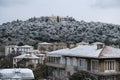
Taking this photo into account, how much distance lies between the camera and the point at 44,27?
19538 centimetres

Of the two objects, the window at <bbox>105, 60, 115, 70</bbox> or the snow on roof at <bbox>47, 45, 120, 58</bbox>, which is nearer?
the snow on roof at <bbox>47, 45, 120, 58</bbox>

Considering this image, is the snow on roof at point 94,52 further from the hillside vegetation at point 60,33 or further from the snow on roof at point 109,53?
the hillside vegetation at point 60,33

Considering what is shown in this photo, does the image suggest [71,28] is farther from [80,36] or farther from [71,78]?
[71,78]

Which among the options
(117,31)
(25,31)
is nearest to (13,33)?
(25,31)

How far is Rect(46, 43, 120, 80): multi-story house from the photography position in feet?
137

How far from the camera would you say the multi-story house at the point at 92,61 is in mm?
41656

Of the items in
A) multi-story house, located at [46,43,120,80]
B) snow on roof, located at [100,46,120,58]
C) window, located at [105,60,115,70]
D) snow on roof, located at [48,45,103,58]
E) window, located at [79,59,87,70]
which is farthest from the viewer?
window, located at [79,59,87,70]

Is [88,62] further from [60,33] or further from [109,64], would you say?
[60,33]

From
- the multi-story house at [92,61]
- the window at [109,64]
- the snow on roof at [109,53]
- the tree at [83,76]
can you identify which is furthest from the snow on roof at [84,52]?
the tree at [83,76]

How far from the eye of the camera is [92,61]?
43250 mm

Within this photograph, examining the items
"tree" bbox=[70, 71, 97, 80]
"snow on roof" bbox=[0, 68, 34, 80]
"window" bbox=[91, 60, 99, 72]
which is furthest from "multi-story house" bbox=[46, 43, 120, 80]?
"snow on roof" bbox=[0, 68, 34, 80]

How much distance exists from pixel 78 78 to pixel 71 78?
3.23ft

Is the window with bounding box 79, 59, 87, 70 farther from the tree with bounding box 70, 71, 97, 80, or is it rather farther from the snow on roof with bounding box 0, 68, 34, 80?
the snow on roof with bounding box 0, 68, 34, 80

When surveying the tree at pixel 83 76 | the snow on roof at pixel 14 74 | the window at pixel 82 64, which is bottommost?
the tree at pixel 83 76
